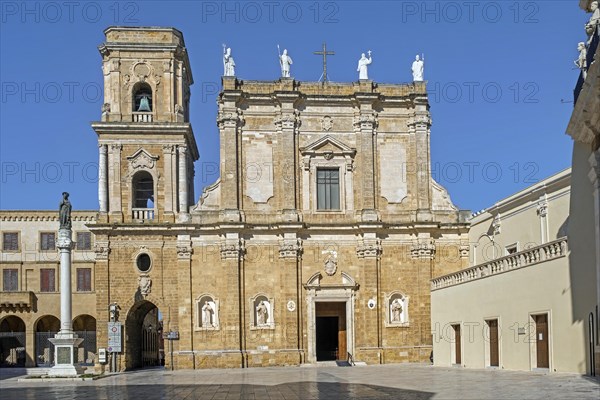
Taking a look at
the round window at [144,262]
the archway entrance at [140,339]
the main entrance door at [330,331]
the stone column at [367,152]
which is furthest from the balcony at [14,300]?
the stone column at [367,152]

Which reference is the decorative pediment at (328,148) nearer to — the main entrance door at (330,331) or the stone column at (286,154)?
the stone column at (286,154)

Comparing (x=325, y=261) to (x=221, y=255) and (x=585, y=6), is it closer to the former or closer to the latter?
(x=221, y=255)

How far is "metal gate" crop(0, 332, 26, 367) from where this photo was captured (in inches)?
2014

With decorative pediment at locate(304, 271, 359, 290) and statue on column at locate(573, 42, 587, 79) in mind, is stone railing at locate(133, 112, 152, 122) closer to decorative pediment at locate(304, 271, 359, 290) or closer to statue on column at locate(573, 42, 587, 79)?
decorative pediment at locate(304, 271, 359, 290)

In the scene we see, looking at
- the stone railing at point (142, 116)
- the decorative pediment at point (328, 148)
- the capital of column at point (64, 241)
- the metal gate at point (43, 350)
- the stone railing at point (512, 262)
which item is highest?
the stone railing at point (142, 116)

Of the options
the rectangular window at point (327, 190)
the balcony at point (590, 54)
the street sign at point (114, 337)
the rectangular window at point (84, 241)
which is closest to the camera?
the balcony at point (590, 54)

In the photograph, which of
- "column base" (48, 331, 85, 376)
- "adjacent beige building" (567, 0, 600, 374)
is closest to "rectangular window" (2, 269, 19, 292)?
"column base" (48, 331, 85, 376)

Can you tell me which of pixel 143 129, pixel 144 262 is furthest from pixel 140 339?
pixel 143 129

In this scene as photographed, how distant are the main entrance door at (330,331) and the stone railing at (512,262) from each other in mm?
5704

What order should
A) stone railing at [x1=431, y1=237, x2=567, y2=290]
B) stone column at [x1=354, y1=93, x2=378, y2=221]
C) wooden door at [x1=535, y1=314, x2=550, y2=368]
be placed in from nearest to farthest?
stone railing at [x1=431, y1=237, x2=567, y2=290] < wooden door at [x1=535, y1=314, x2=550, y2=368] < stone column at [x1=354, y1=93, x2=378, y2=221]

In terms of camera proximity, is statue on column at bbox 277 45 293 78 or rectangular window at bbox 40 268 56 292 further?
rectangular window at bbox 40 268 56 292

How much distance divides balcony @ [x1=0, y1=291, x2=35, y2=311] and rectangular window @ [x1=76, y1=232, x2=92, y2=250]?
15.1 feet

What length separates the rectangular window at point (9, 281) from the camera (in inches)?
2044

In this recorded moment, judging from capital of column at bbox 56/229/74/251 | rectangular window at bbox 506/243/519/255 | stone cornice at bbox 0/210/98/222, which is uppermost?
stone cornice at bbox 0/210/98/222
